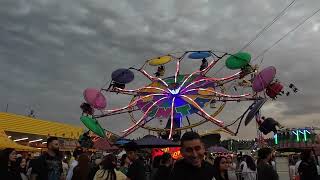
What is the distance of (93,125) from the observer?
83.5 feet

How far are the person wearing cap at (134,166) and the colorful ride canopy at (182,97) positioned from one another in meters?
19.1

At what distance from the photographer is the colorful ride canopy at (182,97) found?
1047 inches

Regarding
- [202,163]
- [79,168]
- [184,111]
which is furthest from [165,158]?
[184,111]

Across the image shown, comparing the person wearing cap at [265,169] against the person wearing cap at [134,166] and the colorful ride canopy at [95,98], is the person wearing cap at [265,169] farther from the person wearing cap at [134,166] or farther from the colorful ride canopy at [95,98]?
the colorful ride canopy at [95,98]

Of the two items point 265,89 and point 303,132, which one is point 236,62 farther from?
point 303,132

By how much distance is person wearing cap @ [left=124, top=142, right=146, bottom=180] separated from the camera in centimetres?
670

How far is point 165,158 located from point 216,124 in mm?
19054

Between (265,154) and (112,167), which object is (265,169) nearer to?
(265,154)

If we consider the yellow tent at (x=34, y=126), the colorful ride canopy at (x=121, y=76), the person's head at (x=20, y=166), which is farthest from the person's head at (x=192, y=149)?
the yellow tent at (x=34, y=126)

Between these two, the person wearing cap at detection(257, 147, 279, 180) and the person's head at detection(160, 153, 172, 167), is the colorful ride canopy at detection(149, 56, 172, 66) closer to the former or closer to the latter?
the person wearing cap at detection(257, 147, 279, 180)

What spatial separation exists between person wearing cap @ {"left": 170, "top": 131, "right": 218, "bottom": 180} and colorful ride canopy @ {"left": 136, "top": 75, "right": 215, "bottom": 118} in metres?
22.8

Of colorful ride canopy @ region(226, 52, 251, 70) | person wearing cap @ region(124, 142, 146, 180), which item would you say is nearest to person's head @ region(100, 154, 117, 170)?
person wearing cap @ region(124, 142, 146, 180)

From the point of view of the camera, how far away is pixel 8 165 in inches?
273

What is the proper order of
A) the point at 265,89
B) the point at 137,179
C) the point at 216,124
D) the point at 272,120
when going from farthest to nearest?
the point at 216,124 → the point at 265,89 → the point at 272,120 → the point at 137,179
